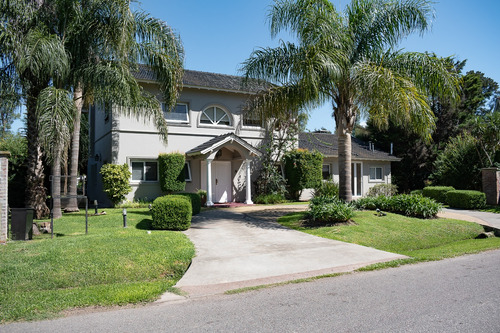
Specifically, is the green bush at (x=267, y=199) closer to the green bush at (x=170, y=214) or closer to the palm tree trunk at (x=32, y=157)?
the green bush at (x=170, y=214)

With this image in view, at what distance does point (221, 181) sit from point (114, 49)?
31.0 feet

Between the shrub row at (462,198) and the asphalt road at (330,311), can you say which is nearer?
the asphalt road at (330,311)

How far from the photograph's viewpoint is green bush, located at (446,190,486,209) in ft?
60.0

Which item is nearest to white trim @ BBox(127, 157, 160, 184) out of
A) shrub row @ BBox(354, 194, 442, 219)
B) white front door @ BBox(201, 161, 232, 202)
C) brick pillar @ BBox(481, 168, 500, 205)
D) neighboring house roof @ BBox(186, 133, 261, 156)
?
neighboring house roof @ BBox(186, 133, 261, 156)

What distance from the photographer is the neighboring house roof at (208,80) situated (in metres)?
18.6

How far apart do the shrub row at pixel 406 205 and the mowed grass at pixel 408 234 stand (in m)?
0.49

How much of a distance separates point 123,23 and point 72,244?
7.94 metres

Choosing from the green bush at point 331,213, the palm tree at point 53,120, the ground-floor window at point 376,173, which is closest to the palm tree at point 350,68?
the green bush at point 331,213

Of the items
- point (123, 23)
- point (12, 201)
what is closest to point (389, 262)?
point (123, 23)

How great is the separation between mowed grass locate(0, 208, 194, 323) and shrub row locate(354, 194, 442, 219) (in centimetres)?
832

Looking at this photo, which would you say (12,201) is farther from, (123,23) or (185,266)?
(185,266)

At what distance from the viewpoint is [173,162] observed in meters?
17.8

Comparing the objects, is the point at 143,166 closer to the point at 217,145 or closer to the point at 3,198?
the point at 217,145

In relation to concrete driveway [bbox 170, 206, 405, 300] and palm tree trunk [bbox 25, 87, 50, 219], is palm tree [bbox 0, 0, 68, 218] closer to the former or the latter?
palm tree trunk [bbox 25, 87, 50, 219]
